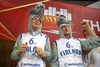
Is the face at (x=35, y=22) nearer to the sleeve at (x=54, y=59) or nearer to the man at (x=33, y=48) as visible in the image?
the man at (x=33, y=48)

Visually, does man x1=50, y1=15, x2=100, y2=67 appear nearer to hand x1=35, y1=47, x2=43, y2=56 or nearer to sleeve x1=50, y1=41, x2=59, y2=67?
sleeve x1=50, y1=41, x2=59, y2=67

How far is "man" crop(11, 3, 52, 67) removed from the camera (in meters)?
1.38

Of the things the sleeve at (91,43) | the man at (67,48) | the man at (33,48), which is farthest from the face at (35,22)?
the sleeve at (91,43)

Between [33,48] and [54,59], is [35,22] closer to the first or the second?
[33,48]

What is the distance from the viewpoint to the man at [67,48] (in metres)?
1.45

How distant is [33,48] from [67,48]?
0.90 feet

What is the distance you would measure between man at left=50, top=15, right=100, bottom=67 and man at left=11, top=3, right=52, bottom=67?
0.09 meters

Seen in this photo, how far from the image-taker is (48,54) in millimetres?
1410

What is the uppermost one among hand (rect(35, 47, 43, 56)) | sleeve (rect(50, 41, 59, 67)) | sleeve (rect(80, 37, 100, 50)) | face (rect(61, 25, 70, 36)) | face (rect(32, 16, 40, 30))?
face (rect(32, 16, 40, 30))

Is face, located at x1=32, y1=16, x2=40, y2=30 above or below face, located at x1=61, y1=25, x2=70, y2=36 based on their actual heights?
above

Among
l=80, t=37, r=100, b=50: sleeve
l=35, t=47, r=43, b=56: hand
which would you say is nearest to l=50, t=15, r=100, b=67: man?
l=80, t=37, r=100, b=50: sleeve

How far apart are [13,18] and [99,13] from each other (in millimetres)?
1267

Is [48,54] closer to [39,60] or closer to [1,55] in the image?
[39,60]

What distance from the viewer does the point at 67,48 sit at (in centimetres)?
149
